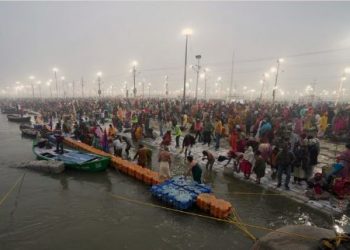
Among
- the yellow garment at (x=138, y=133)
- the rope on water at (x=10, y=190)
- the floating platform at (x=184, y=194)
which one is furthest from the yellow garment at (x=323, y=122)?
the rope on water at (x=10, y=190)

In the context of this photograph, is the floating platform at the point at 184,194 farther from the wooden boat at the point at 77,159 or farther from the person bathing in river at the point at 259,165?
the person bathing in river at the point at 259,165

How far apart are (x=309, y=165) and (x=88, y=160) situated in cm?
1079

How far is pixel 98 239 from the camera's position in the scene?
24.8ft

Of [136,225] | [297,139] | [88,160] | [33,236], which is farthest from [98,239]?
[297,139]

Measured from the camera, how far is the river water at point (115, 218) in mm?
7422

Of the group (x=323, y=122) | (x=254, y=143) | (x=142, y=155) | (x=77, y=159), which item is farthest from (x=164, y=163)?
(x=323, y=122)

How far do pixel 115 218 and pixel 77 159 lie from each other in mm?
6474

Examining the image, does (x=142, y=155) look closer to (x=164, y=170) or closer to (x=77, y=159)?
(x=164, y=170)

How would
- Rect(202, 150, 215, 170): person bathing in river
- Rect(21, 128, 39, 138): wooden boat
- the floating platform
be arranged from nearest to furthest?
the floating platform, Rect(202, 150, 215, 170): person bathing in river, Rect(21, 128, 39, 138): wooden boat

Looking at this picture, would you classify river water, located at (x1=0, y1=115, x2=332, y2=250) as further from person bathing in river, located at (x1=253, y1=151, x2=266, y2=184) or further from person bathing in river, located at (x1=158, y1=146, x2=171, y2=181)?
person bathing in river, located at (x1=158, y1=146, x2=171, y2=181)

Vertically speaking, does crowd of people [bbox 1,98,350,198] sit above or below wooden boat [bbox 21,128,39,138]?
above

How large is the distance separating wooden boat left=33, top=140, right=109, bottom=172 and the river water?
1173 millimetres

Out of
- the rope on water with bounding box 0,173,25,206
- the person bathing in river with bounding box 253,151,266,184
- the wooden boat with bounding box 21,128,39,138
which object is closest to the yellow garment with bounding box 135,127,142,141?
the rope on water with bounding box 0,173,25,206

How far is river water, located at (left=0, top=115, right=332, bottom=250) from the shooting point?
742 centimetres
